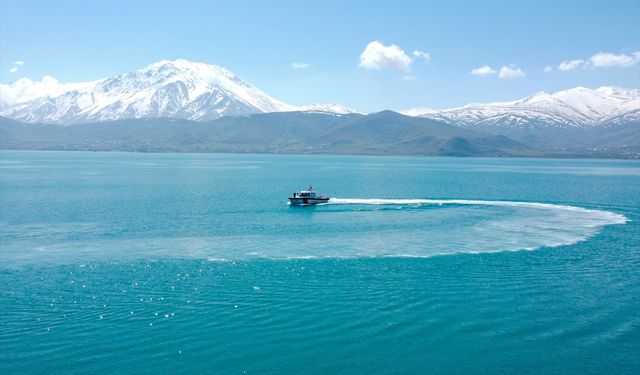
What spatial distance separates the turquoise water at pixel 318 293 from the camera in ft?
107

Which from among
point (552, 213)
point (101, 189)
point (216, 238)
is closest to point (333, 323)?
point (216, 238)

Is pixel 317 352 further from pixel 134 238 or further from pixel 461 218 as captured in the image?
pixel 461 218

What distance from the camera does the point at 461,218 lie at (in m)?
83.0

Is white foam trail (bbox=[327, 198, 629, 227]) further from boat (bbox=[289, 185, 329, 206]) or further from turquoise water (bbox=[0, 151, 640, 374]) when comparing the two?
boat (bbox=[289, 185, 329, 206])

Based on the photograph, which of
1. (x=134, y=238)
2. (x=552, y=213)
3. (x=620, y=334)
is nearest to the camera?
(x=620, y=334)

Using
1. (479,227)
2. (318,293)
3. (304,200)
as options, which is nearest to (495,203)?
(479,227)

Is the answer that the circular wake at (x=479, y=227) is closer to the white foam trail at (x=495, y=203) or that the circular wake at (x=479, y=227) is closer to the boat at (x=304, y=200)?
the white foam trail at (x=495, y=203)

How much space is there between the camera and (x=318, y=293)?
144 feet

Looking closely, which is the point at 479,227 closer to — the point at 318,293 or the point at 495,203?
the point at 495,203

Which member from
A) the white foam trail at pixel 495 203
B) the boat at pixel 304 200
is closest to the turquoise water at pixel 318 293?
the white foam trail at pixel 495 203

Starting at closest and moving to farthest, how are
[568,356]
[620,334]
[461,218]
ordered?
[568,356] → [620,334] → [461,218]

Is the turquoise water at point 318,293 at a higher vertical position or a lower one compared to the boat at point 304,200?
→ lower

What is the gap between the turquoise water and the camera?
107 feet

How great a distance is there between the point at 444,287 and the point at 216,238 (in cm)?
3042
